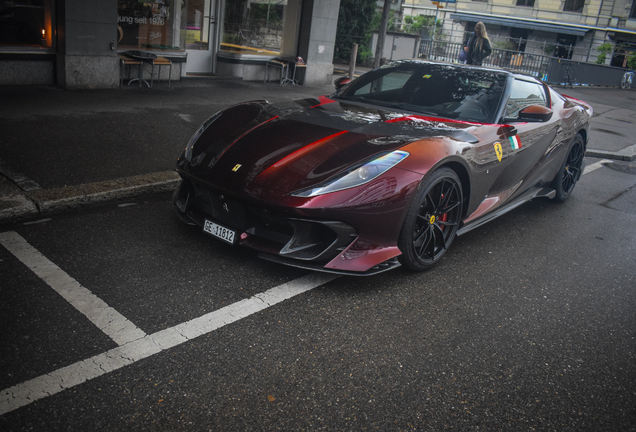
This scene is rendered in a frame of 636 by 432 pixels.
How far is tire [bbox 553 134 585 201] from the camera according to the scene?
18.8 ft

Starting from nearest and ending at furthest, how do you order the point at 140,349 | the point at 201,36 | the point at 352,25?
1. the point at 140,349
2. the point at 201,36
3. the point at 352,25

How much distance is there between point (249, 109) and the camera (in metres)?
4.31

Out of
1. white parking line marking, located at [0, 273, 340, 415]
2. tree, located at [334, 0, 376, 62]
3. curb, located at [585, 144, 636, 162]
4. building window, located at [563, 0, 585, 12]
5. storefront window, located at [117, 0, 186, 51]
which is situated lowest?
white parking line marking, located at [0, 273, 340, 415]

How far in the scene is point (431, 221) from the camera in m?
3.76

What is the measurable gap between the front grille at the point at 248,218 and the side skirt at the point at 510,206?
59.2 inches

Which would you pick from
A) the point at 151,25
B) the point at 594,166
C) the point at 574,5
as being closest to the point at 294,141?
the point at 594,166

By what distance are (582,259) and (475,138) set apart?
1.45m

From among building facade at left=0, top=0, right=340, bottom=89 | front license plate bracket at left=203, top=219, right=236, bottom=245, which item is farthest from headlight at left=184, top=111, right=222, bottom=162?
building facade at left=0, top=0, right=340, bottom=89

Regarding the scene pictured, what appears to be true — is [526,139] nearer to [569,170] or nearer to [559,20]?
[569,170]

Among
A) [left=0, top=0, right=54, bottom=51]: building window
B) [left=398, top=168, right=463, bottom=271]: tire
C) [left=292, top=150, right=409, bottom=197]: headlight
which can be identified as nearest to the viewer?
[left=292, top=150, right=409, bottom=197]: headlight

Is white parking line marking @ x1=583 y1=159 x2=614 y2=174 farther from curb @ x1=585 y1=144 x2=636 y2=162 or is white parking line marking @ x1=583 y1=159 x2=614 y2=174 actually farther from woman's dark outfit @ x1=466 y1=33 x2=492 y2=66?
woman's dark outfit @ x1=466 y1=33 x2=492 y2=66

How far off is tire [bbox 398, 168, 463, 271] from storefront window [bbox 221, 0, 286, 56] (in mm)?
9584

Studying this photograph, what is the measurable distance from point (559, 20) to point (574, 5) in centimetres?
153

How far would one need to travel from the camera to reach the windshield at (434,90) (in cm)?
447
